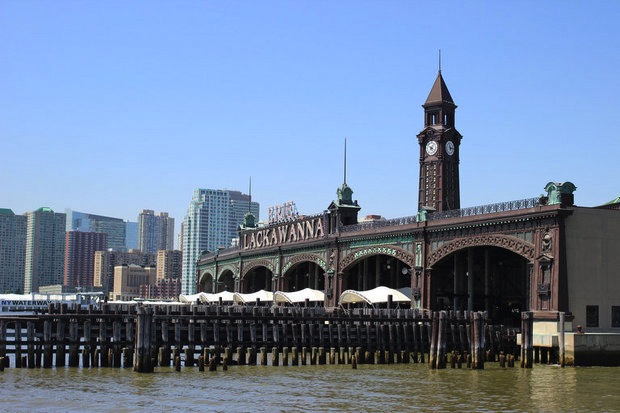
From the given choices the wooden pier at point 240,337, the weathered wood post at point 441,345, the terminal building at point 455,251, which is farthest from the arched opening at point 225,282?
the weathered wood post at point 441,345

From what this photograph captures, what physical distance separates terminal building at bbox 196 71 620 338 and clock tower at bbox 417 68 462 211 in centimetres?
14

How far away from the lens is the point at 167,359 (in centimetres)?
5772

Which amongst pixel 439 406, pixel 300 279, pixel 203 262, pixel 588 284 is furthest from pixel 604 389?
pixel 203 262

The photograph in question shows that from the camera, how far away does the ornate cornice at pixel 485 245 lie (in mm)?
72125

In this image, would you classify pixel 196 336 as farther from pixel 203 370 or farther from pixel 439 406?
pixel 439 406

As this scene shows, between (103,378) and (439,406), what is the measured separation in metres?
19.1

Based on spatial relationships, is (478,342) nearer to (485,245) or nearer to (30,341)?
(485,245)

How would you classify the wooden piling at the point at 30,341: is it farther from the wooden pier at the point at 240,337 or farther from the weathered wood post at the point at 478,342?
the weathered wood post at the point at 478,342

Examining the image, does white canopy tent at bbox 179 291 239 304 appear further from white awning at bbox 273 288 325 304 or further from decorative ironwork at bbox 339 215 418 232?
decorative ironwork at bbox 339 215 418 232

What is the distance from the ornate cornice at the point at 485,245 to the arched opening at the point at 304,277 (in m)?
31.1

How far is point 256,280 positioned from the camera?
135500 mm

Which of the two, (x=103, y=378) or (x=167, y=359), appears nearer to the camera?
(x=103, y=378)

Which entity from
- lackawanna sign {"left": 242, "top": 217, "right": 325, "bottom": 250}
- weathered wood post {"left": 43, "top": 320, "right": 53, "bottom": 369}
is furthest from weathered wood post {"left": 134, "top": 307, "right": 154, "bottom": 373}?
lackawanna sign {"left": 242, "top": 217, "right": 325, "bottom": 250}

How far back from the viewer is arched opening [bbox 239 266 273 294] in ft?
430
